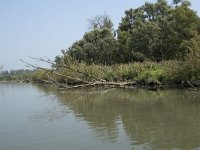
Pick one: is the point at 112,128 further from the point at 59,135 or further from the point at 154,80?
the point at 154,80

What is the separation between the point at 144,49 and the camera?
45906 millimetres

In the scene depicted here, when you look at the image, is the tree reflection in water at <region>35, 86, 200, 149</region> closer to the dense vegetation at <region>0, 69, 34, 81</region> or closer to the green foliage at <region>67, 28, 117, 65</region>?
the green foliage at <region>67, 28, 117, 65</region>

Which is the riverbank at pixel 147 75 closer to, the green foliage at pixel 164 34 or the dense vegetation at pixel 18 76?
the green foliage at pixel 164 34

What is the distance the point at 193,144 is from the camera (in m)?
9.41

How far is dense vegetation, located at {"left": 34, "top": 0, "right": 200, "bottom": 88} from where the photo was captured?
93.5 feet

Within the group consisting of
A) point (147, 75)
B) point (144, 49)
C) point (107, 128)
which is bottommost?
point (107, 128)

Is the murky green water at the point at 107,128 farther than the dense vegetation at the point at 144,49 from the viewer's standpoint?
No

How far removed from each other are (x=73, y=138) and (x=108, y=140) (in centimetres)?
116

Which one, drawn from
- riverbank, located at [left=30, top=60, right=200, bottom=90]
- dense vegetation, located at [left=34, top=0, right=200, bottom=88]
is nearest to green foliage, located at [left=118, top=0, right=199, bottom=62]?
dense vegetation, located at [left=34, top=0, right=200, bottom=88]

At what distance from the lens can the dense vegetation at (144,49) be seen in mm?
28500

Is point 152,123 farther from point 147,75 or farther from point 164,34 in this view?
point 164,34

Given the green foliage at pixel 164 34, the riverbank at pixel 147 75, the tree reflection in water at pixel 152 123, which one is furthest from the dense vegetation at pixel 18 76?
the tree reflection in water at pixel 152 123

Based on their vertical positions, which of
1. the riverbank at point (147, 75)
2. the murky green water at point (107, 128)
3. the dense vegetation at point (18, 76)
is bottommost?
the murky green water at point (107, 128)

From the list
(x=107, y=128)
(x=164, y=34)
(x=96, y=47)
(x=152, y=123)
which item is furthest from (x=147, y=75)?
(x=96, y=47)
